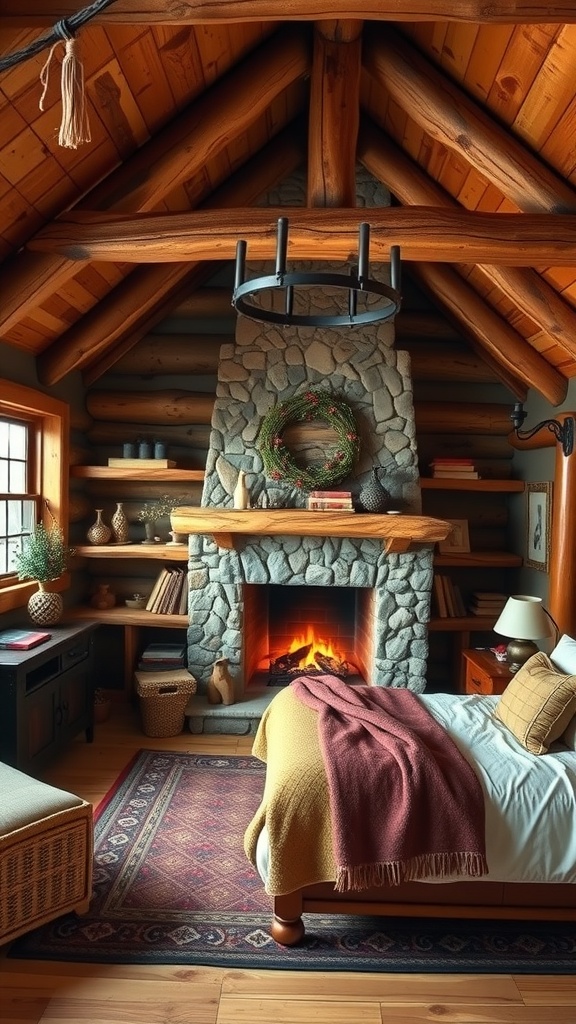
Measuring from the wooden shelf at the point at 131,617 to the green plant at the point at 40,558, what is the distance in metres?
0.74

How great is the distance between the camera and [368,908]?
264 centimetres

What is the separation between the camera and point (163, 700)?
466cm

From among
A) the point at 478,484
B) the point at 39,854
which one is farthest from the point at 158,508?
the point at 39,854

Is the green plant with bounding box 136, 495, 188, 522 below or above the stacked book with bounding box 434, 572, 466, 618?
above

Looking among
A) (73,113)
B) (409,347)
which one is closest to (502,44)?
(73,113)

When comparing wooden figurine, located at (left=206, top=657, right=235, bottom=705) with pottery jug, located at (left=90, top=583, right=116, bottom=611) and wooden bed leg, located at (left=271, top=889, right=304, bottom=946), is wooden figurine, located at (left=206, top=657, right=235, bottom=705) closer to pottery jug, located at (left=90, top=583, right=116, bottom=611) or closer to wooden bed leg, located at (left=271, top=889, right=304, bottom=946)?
pottery jug, located at (left=90, top=583, right=116, bottom=611)

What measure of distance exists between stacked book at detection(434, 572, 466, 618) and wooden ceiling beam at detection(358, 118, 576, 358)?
2.00m

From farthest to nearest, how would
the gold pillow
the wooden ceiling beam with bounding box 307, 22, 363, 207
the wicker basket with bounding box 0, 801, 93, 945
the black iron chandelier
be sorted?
the wooden ceiling beam with bounding box 307, 22, 363, 207, the gold pillow, the wicker basket with bounding box 0, 801, 93, 945, the black iron chandelier

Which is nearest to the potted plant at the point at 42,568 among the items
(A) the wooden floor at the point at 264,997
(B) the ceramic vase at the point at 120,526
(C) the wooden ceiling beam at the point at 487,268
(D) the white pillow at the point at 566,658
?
(B) the ceramic vase at the point at 120,526

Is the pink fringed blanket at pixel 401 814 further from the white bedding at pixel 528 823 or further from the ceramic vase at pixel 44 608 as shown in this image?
the ceramic vase at pixel 44 608

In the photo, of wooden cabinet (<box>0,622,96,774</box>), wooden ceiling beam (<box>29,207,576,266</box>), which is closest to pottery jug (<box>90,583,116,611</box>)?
wooden cabinet (<box>0,622,96,774</box>)

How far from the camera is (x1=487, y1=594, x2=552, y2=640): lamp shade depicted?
12.8 feet

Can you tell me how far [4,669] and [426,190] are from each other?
3.82m

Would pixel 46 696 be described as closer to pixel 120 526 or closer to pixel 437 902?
pixel 120 526
